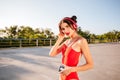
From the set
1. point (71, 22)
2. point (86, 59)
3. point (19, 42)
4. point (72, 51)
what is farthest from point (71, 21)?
point (19, 42)

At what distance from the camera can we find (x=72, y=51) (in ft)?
7.43

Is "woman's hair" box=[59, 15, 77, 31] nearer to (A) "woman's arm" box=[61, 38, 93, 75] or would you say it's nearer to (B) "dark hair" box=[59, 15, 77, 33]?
(B) "dark hair" box=[59, 15, 77, 33]

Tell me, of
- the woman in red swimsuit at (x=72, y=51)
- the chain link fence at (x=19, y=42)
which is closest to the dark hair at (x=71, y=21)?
the woman in red swimsuit at (x=72, y=51)

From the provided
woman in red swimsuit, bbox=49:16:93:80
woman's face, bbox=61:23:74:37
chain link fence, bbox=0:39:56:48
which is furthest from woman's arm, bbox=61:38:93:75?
chain link fence, bbox=0:39:56:48

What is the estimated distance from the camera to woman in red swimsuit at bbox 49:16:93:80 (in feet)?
7.09

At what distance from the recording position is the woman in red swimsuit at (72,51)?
2.16 m

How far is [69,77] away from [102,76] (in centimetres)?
596

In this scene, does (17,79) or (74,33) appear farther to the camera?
(17,79)

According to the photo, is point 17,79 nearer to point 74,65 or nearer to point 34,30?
point 74,65

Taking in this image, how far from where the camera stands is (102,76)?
7980 mm

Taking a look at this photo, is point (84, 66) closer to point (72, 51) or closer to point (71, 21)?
point (72, 51)

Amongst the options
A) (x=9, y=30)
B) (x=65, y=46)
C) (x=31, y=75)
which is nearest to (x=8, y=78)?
(x=31, y=75)

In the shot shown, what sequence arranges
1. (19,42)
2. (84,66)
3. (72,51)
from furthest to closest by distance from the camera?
(19,42) → (72,51) → (84,66)

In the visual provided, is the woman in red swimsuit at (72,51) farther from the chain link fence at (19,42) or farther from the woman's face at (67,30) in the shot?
the chain link fence at (19,42)
